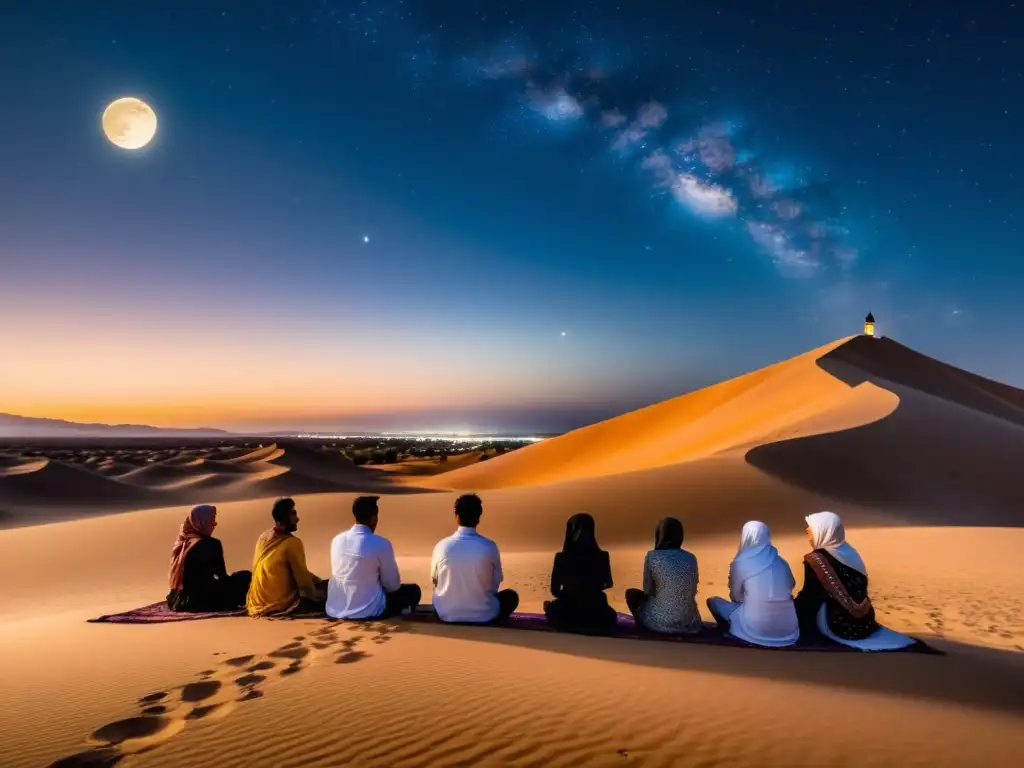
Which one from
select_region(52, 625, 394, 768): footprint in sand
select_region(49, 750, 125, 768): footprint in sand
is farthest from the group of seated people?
select_region(49, 750, 125, 768): footprint in sand

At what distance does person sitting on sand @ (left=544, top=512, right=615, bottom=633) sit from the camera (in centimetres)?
714

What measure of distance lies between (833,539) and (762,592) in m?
0.95

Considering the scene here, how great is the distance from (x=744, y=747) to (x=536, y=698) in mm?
1463

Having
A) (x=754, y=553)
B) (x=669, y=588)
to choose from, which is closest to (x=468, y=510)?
(x=669, y=588)

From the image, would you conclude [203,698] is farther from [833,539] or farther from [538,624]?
[833,539]

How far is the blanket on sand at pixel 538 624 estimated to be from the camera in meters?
7.03

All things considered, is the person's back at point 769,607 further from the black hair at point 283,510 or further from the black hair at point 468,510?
the black hair at point 283,510

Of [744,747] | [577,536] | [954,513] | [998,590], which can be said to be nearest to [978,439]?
[954,513]

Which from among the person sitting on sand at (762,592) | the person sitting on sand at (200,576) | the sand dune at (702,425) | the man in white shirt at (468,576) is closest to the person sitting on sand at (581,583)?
the man in white shirt at (468,576)

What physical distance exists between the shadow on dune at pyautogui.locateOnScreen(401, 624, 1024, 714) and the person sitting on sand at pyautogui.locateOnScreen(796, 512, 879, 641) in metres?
0.36

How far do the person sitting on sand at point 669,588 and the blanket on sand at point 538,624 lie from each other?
13cm

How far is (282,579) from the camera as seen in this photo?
7836 millimetres

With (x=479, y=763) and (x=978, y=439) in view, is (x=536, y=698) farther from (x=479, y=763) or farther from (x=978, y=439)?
(x=978, y=439)

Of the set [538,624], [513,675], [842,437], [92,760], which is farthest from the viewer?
[842,437]
